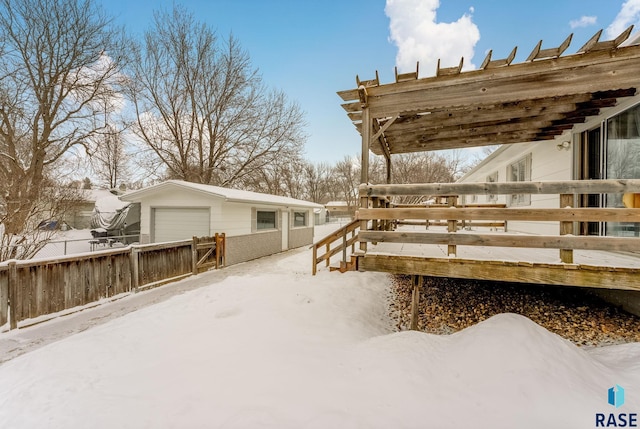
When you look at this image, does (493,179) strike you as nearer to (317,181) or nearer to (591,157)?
(591,157)

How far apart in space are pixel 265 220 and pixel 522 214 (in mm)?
9895

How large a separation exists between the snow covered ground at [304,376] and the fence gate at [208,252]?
4.12 m

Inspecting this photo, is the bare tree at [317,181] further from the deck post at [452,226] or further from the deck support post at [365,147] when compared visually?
the deck post at [452,226]

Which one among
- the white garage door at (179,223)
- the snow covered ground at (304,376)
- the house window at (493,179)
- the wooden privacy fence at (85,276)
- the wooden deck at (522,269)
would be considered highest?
the house window at (493,179)

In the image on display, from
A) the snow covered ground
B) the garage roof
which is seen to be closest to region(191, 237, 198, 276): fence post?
the snow covered ground

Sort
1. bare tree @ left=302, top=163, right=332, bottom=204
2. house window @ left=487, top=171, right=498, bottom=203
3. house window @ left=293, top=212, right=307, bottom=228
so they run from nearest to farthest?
house window @ left=487, top=171, right=498, bottom=203, house window @ left=293, top=212, right=307, bottom=228, bare tree @ left=302, top=163, right=332, bottom=204

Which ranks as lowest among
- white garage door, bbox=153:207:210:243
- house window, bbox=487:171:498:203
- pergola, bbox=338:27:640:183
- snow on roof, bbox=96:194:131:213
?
white garage door, bbox=153:207:210:243

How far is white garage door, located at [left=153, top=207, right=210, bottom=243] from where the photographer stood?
958 cm

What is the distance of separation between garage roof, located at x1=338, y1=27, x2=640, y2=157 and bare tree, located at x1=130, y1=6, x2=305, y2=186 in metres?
13.6

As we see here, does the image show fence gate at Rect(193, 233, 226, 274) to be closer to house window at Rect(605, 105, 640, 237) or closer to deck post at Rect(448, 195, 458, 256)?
deck post at Rect(448, 195, 458, 256)

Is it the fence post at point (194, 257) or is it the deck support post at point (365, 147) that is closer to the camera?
the deck support post at point (365, 147)

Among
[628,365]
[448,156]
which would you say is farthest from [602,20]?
[448,156]

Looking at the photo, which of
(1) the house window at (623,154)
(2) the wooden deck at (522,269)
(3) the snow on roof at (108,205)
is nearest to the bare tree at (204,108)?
(3) the snow on roof at (108,205)

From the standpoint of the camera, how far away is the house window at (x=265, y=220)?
11648mm
